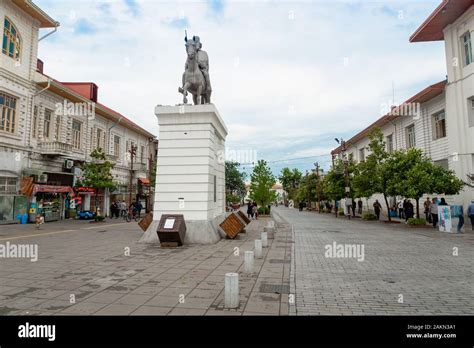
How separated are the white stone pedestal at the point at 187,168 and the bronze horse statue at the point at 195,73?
1005 millimetres

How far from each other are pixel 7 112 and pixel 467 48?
3060cm

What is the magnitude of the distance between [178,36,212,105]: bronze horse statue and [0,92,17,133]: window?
44.4 ft

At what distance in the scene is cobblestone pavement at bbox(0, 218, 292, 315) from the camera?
16.5 ft

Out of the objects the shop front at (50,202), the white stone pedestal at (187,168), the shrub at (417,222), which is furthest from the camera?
the shop front at (50,202)

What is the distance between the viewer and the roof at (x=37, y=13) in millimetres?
20147

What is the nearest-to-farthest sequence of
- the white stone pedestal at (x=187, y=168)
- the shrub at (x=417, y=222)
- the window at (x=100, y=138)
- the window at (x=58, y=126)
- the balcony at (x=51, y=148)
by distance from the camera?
the white stone pedestal at (x=187, y=168), the shrub at (x=417, y=222), the balcony at (x=51, y=148), the window at (x=58, y=126), the window at (x=100, y=138)

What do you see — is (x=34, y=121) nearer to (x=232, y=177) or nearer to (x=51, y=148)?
(x=51, y=148)

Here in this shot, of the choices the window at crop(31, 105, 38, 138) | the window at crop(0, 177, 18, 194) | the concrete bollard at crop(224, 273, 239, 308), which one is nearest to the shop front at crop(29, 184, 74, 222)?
the window at crop(0, 177, 18, 194)

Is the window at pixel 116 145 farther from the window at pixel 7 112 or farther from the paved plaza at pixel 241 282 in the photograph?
the paved plaza at pixel 241 282

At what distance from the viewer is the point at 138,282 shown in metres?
6.59

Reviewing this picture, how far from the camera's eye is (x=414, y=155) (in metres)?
19.9

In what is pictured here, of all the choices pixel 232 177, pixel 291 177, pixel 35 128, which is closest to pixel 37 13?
pixel 35 128

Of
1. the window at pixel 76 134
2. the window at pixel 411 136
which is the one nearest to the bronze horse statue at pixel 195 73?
the window at pixel 76 134

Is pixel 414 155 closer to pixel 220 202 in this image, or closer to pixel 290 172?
pixel 220 202
